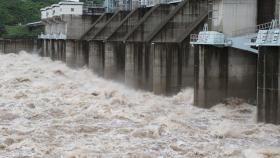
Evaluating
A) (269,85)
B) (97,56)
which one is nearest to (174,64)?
(269,85)

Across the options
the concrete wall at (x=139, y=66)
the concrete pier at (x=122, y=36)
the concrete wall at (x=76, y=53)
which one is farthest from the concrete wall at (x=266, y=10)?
the concrete wall at (x=76, y=53)

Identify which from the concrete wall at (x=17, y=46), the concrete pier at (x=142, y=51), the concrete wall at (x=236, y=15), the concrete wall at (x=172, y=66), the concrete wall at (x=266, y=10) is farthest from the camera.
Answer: the concrete wall at (x=17, y=46)

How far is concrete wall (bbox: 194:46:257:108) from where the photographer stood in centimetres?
2200

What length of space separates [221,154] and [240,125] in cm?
428

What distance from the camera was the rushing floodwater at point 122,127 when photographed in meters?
14.5

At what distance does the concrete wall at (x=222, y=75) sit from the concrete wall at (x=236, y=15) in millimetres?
1098

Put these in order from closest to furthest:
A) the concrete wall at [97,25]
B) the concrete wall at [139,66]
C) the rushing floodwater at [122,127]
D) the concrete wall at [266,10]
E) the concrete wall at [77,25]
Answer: the rushing floodwater at [122,127] → the concrete wall at [266,10] → the concrete wall at [139,66] → the concrete wall at [97,25] → the concrete wall at [77,25]

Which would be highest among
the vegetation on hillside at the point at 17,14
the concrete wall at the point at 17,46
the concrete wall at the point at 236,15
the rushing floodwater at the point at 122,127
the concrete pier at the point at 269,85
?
the vegetation on hillside at the point at 17,14

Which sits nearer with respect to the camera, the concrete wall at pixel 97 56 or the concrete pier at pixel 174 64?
the concrete pier at pixel 174 64

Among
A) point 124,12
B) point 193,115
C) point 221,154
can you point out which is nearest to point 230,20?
point 193,115

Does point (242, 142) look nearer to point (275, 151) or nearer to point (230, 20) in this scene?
point (275, 151)

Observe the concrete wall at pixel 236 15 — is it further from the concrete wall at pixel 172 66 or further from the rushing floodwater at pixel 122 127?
the rushing floodwater at pixel 122 127

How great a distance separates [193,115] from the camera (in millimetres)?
20531

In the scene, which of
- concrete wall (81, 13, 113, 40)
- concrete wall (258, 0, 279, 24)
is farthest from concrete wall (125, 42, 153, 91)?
concrete wall (81, 13, 113, 40)
